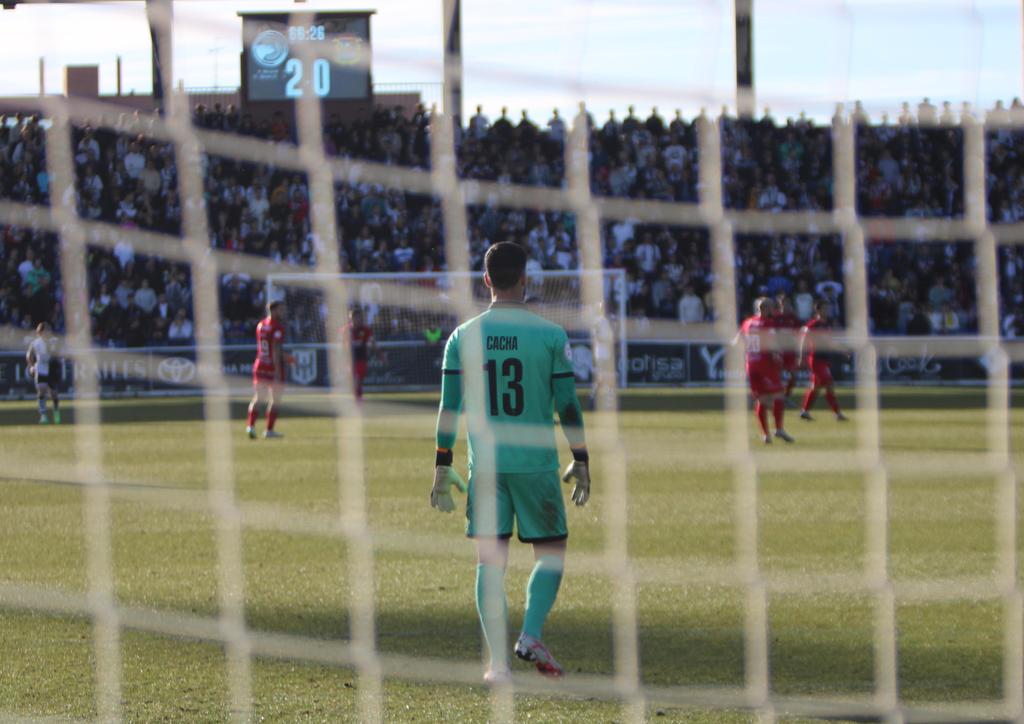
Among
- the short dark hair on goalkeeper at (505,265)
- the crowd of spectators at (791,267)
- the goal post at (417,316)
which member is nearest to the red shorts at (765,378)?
the crowd of spectators at (791,267)

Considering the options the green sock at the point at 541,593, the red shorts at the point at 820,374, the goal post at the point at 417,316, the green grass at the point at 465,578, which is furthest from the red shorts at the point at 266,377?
the green sock at the point at 541,593

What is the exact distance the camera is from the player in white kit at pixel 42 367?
20359mm

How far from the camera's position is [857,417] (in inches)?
792

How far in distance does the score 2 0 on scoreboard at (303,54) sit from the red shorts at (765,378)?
Answer: 5471 millimetres

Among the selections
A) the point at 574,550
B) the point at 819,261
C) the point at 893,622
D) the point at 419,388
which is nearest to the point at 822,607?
the point at 893,622

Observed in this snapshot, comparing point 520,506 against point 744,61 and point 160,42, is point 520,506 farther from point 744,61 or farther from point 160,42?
point 160,42

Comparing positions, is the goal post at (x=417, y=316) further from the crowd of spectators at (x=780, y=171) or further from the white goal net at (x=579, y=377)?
the crowd of spectators at (x=780, y=171)

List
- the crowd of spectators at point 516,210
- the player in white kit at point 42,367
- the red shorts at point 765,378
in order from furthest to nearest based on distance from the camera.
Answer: the player in white kit at point 42,367, the red shorts at point 765,378, the crowd of spectators at point 516,210

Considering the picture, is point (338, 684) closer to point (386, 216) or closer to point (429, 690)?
point (429, 690)

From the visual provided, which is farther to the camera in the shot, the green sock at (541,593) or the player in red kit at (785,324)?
the player in red kit at (785,324)

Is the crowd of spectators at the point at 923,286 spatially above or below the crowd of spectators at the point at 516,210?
below

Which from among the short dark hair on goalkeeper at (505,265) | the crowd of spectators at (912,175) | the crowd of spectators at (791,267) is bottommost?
the short dark hair on goalkeeper at (505,265)

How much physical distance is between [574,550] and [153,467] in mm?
6335

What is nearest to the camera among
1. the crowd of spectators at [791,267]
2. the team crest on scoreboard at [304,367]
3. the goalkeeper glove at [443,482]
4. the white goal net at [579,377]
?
the goalkeeper glove at [443,482]
